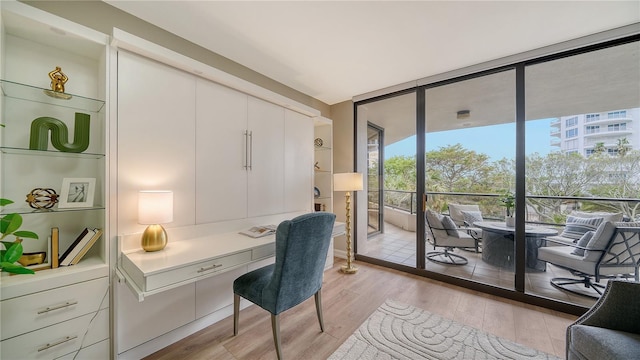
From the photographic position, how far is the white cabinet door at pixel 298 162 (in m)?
2.88

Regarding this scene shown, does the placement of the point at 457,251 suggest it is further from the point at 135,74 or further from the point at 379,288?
the point at 135,74

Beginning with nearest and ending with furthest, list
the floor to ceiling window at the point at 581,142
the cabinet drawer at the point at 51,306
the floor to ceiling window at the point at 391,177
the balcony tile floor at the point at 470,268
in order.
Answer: the cabinet drawer at the point at 51,306 < the floor to ceiling window at the point at 581,142 < the balcony tile floor at the point at 470,268 < the floor to ceiling window at the point at 391,177

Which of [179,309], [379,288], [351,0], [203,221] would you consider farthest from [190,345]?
[351,0]

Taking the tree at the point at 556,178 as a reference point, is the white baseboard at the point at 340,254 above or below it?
below

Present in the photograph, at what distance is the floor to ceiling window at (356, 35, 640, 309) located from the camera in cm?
223

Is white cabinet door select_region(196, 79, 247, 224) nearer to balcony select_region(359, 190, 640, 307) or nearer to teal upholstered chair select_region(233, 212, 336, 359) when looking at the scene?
teal upholstered chair select_region(233, 212, 336, 359)

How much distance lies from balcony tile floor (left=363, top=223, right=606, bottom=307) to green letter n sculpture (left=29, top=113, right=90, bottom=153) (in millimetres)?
3534

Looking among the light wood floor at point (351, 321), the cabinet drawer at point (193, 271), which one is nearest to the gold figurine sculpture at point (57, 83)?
the cabinet drawer at point (193, 271)

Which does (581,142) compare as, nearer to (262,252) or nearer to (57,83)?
(262,252)

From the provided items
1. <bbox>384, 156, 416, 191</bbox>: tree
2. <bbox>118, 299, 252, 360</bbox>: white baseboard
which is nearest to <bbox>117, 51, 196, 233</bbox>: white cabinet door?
<bbox>118, 299, 252, 360</bbox>: white baseboard

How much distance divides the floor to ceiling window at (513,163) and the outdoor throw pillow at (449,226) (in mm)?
14

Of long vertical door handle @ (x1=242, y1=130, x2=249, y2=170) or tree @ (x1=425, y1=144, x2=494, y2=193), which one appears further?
tree @ (x1=425, y1=144, x2=494, y2=193)

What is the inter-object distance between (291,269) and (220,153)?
4.29 ft

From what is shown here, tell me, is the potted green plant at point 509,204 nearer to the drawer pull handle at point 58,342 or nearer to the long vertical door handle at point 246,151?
the long vertical door handle at point 246,151
